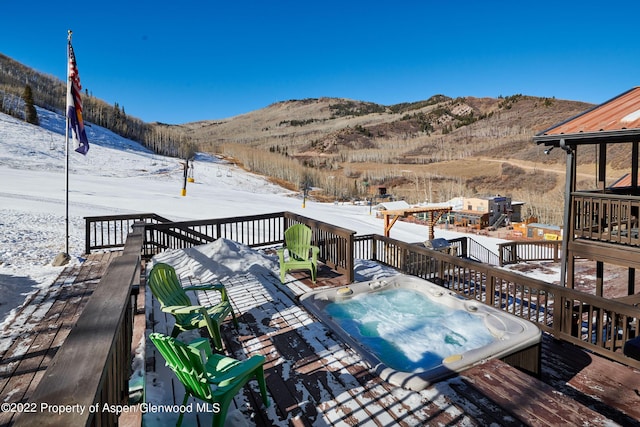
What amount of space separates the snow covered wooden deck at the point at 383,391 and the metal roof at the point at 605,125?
10.0 ft

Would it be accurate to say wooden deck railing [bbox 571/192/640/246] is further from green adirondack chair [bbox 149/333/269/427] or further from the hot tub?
green adirondack chair [bbox 149/333/269/427]

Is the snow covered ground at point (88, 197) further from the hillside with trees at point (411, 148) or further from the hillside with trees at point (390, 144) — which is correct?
the hillside with trees at point (411, 148)

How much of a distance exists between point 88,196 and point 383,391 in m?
17.3

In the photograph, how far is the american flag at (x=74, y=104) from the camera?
7.28m

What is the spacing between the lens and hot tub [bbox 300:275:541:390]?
3158mm

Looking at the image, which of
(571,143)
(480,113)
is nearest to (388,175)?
(571,143)

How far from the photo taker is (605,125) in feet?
17.4

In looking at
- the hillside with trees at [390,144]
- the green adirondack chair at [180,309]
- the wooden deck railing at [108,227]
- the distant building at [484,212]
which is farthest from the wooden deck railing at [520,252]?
the hillside with trees at [390,144]

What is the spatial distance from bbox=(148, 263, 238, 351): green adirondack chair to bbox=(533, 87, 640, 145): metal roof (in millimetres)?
5380

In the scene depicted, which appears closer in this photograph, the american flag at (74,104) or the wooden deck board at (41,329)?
the wooden deck board at (41,329)

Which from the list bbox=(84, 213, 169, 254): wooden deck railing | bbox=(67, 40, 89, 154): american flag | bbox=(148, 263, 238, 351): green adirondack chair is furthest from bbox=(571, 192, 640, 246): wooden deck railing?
bbox=(67, 40, 89, 154): american flag

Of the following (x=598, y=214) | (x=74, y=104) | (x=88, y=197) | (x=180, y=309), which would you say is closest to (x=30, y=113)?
A: (x=88, y=197)

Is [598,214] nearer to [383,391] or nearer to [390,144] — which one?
[383,391]

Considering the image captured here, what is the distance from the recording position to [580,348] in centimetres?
413
